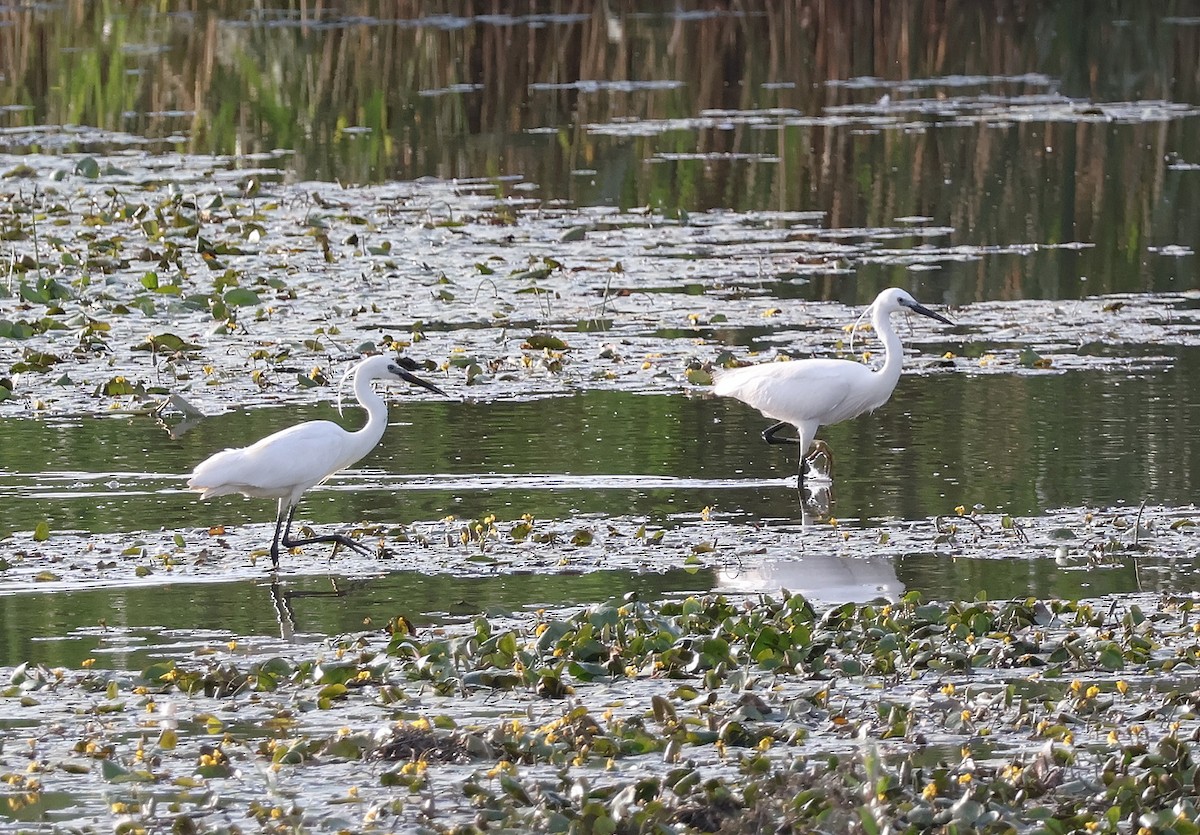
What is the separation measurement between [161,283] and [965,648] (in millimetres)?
8657

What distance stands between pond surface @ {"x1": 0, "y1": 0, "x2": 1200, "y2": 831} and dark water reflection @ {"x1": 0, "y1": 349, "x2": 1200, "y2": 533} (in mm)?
37

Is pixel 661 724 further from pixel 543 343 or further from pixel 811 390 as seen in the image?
pixel 543 343

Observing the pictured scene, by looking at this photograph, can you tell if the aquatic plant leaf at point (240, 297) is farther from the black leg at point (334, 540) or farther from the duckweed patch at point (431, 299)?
the black leg at point (334, 540)

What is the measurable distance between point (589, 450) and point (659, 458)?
0.35m

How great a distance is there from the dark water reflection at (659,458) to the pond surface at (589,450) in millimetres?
37

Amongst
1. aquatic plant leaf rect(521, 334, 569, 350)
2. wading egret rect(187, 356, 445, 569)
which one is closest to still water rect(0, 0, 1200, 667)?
wading egret rect(187, 356, 445, 569)

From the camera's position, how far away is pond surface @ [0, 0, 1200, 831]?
5844 mm

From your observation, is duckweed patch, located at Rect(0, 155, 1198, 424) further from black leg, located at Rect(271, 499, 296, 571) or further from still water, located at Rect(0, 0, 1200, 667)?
black leg, located at Rect(271, 499, 296, 571)

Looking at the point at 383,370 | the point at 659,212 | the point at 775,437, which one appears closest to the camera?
the point at 383,370

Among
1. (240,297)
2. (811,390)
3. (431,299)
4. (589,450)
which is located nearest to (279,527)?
(589,450)

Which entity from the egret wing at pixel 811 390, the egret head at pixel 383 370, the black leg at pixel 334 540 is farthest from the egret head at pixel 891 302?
the black leg at pixel 334 540

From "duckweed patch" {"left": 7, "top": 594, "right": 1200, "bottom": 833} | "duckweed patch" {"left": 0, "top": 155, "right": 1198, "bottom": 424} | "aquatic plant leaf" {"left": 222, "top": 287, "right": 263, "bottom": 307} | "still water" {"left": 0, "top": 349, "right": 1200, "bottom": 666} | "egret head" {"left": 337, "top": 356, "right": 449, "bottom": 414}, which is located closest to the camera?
"duckweed patch" {"left": 7, "top": 594, "right": 1200, "bottom": 833}

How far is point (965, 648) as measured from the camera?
668 cm

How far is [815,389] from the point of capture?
381 inches
